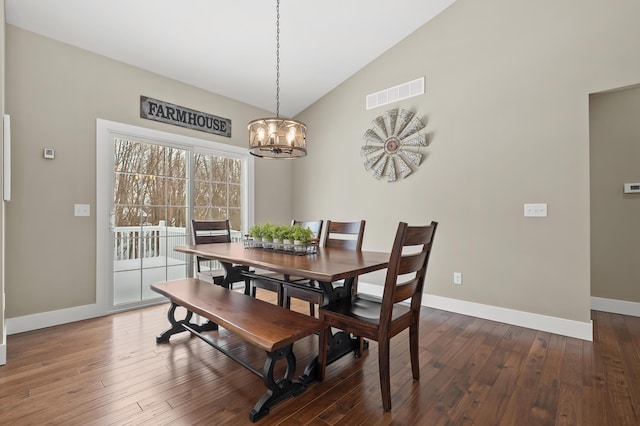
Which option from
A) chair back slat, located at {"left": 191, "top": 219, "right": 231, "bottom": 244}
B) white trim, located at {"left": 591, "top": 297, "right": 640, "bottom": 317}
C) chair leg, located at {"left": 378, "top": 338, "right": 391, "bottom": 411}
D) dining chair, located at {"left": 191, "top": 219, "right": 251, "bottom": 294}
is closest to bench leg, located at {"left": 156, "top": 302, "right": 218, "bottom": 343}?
dining chair, located at {"left": 191, "top": 219, "right": 251, "bottom": 294}

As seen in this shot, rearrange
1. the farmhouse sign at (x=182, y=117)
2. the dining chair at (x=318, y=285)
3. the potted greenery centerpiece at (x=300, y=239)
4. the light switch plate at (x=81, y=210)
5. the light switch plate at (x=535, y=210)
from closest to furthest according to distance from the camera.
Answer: the dining chair at (x=318, y=285) < the potted greenery centerpiece at (x=300, y=239) < the light switch plate at (x=535, y=210) < the light switch plate at (x=81, y=210) < the farmhouse sign at (x=182, y=117)

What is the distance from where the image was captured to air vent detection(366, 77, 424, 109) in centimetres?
367

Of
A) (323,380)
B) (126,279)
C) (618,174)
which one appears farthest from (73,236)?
(618,174)

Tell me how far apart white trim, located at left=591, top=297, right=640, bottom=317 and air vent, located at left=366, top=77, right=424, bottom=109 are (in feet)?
10.4

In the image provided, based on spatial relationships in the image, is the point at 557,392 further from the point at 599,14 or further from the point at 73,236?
the point at 73,236

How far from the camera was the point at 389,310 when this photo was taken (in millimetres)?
1605

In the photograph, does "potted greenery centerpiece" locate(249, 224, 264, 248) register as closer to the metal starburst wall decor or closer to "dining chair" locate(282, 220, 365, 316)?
"dining chair" locate(282, 220, 365, 316)

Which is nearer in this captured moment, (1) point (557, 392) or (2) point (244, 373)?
(1) point (557, 392)

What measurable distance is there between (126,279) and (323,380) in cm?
272

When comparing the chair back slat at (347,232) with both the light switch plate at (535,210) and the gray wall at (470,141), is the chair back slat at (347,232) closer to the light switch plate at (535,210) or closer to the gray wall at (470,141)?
the gray wall at (470,141)

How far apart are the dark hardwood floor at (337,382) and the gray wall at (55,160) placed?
1.54 feet

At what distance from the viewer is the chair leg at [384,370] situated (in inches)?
62.8

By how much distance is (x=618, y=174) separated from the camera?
130 inches

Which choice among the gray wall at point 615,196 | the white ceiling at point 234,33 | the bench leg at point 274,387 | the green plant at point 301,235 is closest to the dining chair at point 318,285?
the green plant at point 301,235
